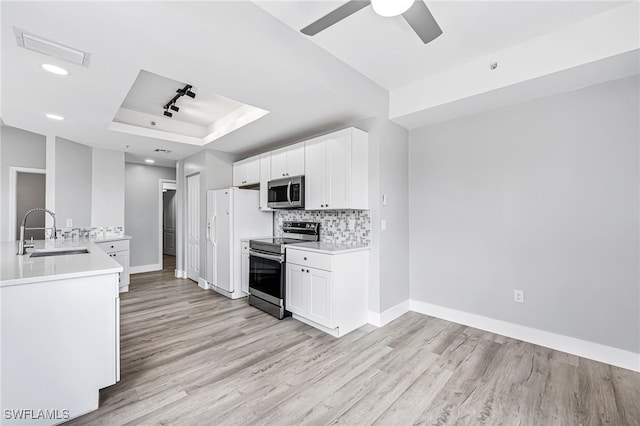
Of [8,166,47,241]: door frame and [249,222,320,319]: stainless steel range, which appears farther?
[8,166,47,241]: door frame

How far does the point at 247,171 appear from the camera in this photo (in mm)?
4555

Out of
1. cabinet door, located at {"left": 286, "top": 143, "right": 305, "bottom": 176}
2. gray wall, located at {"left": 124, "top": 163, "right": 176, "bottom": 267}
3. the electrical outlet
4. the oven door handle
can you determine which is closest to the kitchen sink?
the oven door handle

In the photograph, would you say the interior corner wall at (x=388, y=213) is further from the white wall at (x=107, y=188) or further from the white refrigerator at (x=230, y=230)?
the white wall at (x=107, y=188)

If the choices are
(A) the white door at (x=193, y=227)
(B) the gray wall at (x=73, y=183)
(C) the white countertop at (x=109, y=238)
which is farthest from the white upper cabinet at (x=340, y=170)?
(B) the gray wall at (x=73, y=183)

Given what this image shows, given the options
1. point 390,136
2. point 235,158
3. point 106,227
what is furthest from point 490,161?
point 106,227

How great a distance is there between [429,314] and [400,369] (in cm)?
136

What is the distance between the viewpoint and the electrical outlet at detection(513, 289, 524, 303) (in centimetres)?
277

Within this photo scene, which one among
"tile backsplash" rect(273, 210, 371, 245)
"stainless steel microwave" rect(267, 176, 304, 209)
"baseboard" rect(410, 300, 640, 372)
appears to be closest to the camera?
"baseboard" rect(410, 300, 640, 372)

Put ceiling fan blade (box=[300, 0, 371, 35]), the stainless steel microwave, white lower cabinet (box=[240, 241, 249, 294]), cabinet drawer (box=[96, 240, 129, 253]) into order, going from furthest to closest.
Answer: cabinet drawer (box=[96, 240, 129, 253]) → white lower cabinet (box=[240, 241, 249, 294]) → the stainless steel microwave → ceiling fan blade (box=[300, 0, 371, 35])

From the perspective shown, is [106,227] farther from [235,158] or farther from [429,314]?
[429,314]

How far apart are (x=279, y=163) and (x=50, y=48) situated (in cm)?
240

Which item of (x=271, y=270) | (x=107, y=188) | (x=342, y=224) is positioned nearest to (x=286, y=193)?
(x=342, y=224)

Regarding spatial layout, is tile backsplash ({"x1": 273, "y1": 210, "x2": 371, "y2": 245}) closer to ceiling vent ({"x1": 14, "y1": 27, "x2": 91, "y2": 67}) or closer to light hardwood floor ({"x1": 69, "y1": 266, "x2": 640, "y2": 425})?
light hardwood floor ({"x1": 69, "y1": 266, "x2": 640, "y2": 425})

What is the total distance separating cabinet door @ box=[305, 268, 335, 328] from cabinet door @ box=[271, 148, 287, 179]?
4.88 feet
